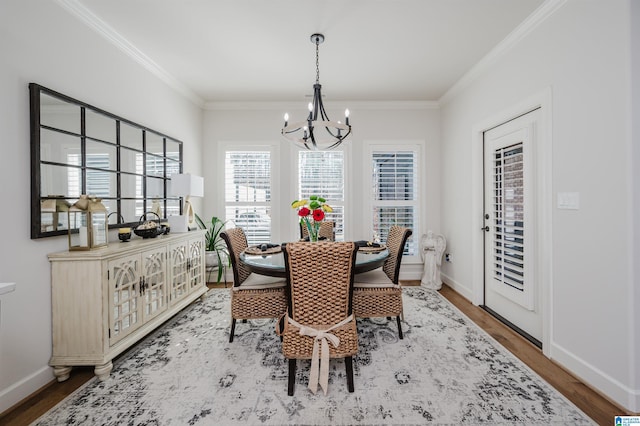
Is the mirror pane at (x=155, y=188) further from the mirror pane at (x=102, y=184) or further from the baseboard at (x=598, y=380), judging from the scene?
the baseboard at (x=598, y=380)

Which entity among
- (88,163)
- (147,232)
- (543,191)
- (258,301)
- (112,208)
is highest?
(88,163)

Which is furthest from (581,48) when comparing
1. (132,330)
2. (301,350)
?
(132,330)

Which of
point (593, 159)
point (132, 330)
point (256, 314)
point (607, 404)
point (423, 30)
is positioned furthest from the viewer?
point (423, 30)

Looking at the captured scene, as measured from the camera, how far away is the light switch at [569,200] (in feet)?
6.52

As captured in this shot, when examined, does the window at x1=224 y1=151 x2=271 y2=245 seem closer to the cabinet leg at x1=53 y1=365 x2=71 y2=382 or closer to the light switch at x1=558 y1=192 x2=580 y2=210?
the cabinet leg at x1=53 y1=365 x2=71 y2=382

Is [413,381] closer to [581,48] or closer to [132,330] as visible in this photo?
[132,330]

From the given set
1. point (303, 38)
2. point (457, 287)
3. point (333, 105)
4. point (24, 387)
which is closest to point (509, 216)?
point (457, 287)

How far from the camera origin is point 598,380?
5.97 feet

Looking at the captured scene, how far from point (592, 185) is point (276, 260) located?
2268 millimetres

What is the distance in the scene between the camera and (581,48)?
196cm

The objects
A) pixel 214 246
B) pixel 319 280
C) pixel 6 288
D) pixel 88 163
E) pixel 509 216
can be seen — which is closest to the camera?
pixel 6 288

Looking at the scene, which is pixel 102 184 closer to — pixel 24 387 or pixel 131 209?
pixel 131 209

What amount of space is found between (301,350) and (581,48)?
9.07 ft

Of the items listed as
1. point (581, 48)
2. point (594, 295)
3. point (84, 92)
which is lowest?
point (594, 295)
